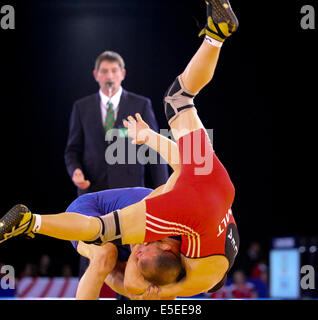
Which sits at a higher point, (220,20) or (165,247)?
(220,20)

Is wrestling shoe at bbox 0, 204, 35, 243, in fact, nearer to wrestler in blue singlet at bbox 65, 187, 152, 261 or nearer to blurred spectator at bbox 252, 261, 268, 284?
wrestler in blue singlet at bbox 65, 187, 152, 261

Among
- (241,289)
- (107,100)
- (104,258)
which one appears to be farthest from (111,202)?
(241,289)

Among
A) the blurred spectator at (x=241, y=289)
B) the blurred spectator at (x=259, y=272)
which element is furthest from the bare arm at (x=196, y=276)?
the blurred spectator at (x=259, y=272)

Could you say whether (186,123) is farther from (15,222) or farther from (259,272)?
(259,272)

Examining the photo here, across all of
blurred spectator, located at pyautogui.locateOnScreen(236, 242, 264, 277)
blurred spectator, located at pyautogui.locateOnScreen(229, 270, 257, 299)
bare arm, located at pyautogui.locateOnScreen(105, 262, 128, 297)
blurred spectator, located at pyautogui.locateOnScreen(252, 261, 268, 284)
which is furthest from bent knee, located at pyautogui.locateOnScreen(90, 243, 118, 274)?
blurred spectator, located at pyautogui.locateOnScreen(236, 242, 264, 277)

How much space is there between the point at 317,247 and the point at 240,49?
2.59m

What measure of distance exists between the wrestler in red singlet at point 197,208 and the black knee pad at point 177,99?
13cm

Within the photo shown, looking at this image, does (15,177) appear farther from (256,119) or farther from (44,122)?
(256,119)

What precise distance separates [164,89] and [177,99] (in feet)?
11.5

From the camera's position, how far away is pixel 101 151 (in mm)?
3059

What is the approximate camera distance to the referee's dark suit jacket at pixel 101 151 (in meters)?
3.03

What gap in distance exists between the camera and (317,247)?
18.1 ft

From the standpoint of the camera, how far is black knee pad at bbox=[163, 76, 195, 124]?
2.16 metres

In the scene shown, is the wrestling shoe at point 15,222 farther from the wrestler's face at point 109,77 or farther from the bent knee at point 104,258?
the wrestler's face at point 109,77
